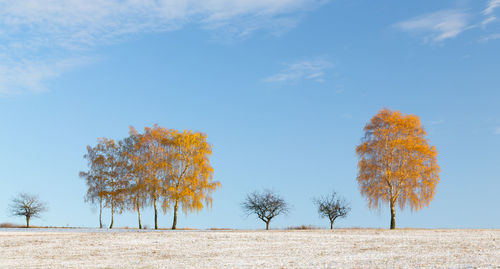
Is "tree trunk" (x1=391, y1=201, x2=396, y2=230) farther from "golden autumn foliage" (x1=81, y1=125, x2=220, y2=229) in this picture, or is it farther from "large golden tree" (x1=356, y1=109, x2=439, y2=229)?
Result: "golden autumn foliage" (x1=81, y1=125, x2=220, y2=229)

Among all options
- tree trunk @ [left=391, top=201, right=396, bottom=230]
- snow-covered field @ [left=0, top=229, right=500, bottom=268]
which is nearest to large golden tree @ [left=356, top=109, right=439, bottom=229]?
tree trunk @ [left=391, top=201, right=396, bottom=230]

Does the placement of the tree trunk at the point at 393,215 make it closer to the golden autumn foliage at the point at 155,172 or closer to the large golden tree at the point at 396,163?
the large golden tree at the point at 396,163

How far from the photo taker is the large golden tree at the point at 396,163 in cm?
4584

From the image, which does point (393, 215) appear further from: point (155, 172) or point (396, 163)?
point (155, 172)

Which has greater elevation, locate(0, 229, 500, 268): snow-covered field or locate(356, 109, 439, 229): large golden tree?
locate(356, 109, 439, 229): large golden tree

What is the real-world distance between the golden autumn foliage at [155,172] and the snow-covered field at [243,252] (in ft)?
53.1

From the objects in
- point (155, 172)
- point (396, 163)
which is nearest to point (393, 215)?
point (396, 163)

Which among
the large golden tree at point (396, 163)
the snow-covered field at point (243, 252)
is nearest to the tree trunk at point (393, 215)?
the large golden tree at point (396, 163)

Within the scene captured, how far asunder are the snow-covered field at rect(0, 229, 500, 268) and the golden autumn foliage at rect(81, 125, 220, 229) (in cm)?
1619

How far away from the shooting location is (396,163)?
152 feet

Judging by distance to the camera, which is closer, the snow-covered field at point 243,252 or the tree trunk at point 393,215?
the snow-covered field at point 243,252

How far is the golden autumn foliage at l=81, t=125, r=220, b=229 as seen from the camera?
50656mm

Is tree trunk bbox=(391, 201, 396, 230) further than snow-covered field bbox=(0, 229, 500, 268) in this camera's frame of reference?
Yes

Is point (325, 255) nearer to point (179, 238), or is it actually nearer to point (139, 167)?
point (179, 238)
